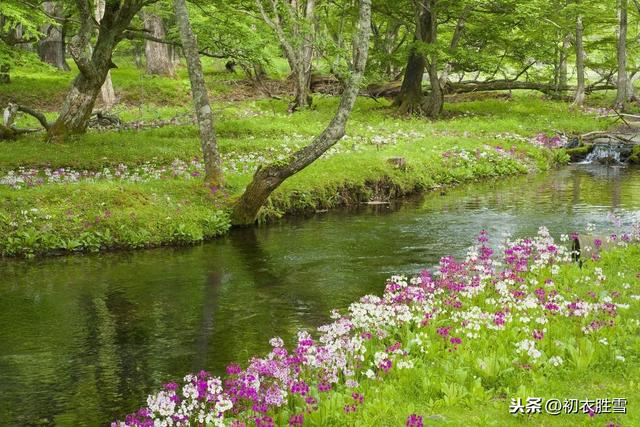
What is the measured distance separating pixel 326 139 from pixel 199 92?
374 centimetres

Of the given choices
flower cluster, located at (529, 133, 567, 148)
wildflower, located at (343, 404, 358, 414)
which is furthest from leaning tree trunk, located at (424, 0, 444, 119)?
wildflower, located at (343, 404, 358, 414)

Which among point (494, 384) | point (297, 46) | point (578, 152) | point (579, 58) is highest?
point (297, 46)

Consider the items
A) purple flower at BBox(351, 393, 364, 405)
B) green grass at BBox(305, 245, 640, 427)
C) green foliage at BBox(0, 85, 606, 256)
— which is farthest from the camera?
green foliage at BBox(0, 85, 606, 256)

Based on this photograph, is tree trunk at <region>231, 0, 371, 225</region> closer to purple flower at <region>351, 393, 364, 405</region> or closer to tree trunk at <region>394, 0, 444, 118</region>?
purple flower at <region>351, 393, 364, 405</region>

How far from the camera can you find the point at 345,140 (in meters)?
26.7

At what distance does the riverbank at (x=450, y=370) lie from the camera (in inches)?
243

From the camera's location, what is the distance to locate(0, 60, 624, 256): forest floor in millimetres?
15672

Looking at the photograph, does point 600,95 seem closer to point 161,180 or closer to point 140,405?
point 161,180

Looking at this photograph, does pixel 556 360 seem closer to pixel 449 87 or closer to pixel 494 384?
pixel 494 384

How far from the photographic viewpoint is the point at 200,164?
2158 centimetres

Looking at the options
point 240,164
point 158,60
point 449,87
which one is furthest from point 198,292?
point 449,87

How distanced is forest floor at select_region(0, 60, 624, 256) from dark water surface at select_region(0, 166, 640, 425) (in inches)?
31.8

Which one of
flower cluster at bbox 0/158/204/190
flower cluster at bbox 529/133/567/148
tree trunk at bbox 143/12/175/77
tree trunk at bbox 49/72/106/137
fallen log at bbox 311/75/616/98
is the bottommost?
flower cluster at bbox 0/158/204/190

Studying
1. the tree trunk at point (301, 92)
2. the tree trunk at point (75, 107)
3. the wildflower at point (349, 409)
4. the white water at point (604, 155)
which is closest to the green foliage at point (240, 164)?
the tree trunk at point (75, 107)
